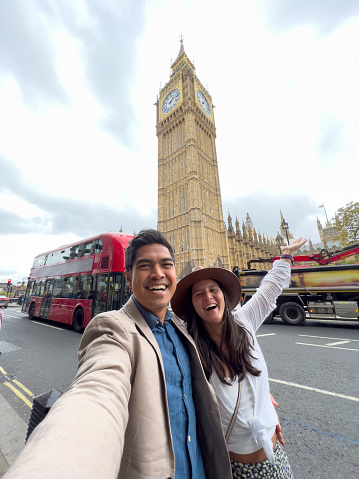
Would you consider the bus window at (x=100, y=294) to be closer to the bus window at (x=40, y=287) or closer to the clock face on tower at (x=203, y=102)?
the bus window at (x=40, y=287)

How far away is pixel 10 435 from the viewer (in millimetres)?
2244

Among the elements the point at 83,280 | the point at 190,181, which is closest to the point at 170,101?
the point at 190,181

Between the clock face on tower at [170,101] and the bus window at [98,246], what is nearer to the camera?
the bus window at [98,246]

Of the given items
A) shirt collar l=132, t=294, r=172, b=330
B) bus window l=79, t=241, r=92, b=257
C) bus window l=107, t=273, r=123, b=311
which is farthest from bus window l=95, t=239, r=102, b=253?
shirt collar l=132, t=294, r=172, b=330

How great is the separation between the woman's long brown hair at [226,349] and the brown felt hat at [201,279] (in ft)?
0.53

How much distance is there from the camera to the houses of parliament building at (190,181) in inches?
1212

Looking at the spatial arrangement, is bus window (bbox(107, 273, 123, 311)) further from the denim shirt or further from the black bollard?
the denim shirt

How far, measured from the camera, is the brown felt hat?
63.6 inches

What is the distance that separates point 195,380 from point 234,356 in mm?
350

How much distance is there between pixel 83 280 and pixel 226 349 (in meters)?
7.61

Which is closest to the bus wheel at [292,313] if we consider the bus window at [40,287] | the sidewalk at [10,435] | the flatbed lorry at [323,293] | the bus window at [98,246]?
the flatbed lorry at [323,293]

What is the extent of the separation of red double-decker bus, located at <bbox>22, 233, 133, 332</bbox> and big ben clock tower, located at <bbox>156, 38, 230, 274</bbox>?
20.0 m

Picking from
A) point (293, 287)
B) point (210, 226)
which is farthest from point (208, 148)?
point (293, 287)

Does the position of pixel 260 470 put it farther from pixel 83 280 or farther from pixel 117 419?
pixel 83 280
